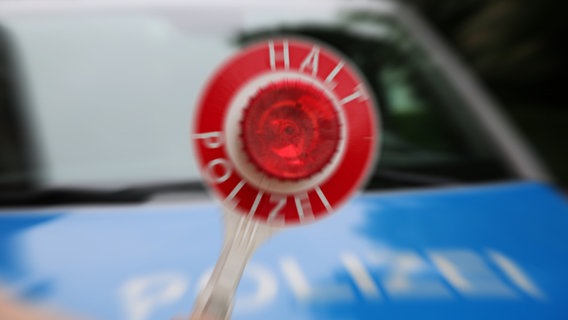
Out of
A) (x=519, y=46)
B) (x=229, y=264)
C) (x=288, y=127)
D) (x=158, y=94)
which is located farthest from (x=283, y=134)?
(x=519, y=46)

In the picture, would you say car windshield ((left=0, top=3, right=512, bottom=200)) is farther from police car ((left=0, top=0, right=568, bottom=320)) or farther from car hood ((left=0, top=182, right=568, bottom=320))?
car hood ((left=0, top=182, right=568, bottom=320))

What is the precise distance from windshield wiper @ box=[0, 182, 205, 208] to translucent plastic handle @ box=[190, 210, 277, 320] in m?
1.03

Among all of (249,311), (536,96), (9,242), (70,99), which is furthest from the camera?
(536,96)

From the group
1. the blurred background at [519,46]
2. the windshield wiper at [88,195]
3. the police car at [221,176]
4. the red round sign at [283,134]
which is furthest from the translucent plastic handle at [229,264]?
the blurred background at [519,46]

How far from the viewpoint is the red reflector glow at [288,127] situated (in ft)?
2.92

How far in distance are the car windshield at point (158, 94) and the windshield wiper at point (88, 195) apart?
0.09 ft

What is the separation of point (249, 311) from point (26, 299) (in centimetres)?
41

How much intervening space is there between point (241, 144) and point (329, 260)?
72 cm

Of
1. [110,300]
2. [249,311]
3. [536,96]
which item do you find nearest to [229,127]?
[249,311]

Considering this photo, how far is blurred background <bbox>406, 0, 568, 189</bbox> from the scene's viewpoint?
664 cm

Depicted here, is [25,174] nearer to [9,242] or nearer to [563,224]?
[9,242]

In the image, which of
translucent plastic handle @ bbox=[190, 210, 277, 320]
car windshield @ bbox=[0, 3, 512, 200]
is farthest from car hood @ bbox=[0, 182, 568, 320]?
translucent plastic handle @ bbox=[190, 210, 277, 320]

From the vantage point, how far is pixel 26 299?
1440mm

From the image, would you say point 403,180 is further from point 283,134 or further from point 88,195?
point 283,134
